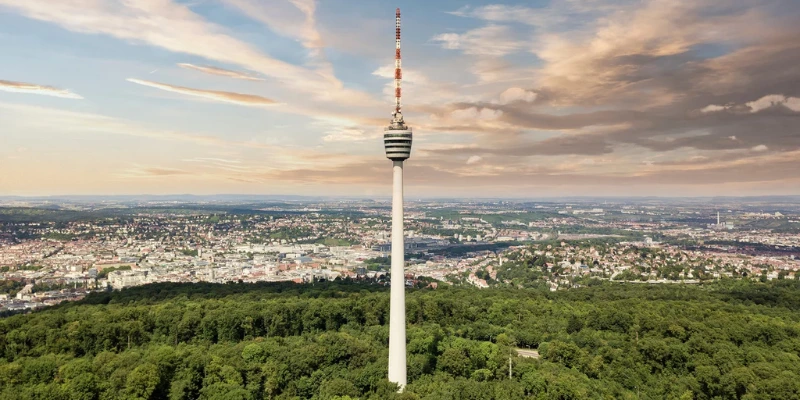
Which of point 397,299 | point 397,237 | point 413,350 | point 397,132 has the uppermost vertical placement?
point 397,132

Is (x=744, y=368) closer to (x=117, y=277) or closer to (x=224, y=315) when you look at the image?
(x=224, y=315)

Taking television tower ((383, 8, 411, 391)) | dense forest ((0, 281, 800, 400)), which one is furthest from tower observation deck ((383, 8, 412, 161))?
dense forest ((0, 281, 800, 400))

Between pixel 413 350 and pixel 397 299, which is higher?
pixel 397 299

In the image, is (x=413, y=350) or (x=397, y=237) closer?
(x=397, y=237)

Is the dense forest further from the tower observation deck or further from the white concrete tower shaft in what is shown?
the tower observation deck

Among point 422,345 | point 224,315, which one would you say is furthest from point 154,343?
point 422,345

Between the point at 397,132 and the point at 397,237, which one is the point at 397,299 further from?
the point at 397,132

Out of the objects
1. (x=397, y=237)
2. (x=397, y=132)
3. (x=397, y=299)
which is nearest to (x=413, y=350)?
(x=397, y=299)

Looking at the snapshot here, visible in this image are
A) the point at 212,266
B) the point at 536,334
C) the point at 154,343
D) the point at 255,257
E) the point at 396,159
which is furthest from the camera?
the point at 255,257
